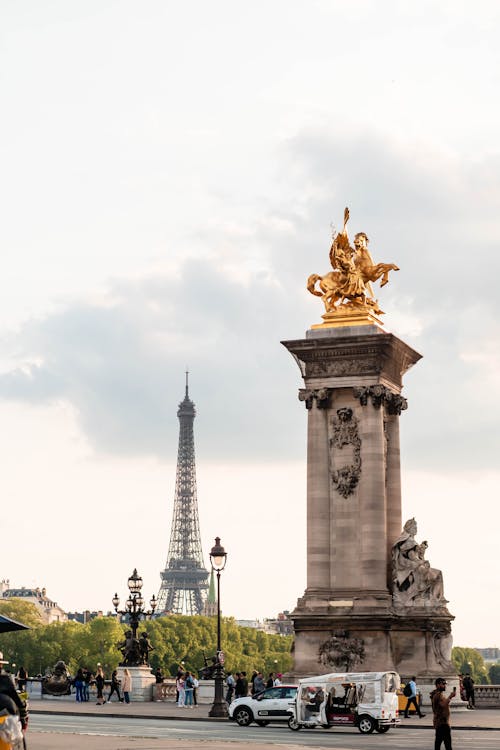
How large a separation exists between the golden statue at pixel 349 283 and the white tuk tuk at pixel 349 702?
1946cm

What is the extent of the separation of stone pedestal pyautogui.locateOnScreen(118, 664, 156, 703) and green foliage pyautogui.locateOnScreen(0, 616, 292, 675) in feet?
320

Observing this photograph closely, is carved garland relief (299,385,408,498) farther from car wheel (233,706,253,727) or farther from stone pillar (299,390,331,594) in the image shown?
car wheel (233,706,253,727)

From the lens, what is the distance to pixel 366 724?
137 feet

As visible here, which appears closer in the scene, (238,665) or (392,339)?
(392,339)

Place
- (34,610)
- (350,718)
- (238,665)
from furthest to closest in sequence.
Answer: (34,610) < (238,665) < (350,718)

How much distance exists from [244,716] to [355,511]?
12.3m

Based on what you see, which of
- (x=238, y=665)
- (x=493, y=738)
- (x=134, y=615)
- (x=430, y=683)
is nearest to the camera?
(x=493, y=738)

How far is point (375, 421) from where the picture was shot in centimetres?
5747

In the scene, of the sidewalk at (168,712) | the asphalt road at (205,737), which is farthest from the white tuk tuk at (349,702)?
the sidewalk at (168,712)

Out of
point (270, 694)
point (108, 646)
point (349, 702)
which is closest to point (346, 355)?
point (270, 694)

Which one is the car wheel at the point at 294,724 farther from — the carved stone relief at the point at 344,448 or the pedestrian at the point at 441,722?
the carved stone relief at the point at 344,448

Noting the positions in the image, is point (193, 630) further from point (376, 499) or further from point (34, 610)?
point (376, 499)

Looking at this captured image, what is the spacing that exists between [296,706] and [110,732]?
599cm

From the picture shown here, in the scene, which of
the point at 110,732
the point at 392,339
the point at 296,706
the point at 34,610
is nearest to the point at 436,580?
the point at 392,339
